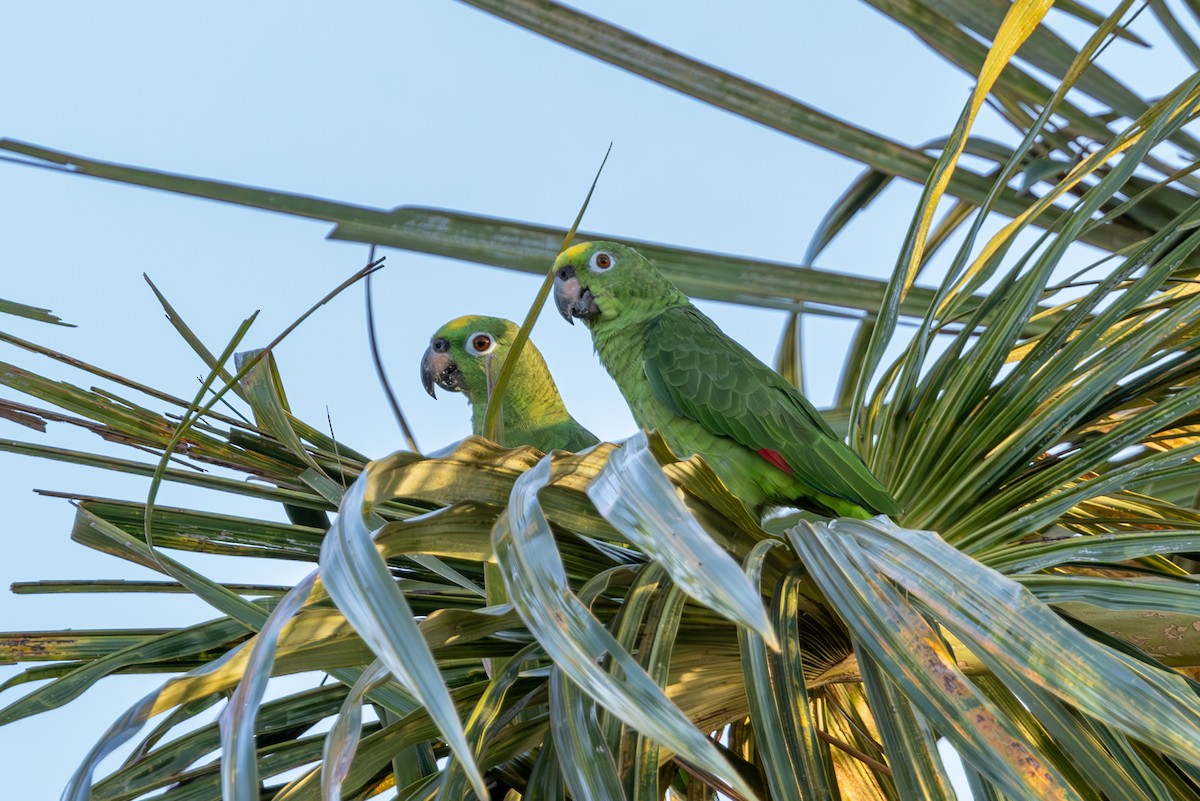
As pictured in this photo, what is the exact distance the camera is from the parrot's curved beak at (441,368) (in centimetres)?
348

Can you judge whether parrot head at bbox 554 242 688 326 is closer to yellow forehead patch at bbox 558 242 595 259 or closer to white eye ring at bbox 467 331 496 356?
yellow forehead patch at bbox 558 242 595 259

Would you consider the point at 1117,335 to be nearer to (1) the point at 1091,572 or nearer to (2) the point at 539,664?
(1) the point at 1091,572

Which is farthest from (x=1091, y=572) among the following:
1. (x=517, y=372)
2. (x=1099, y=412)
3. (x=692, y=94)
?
(x=517, y=372)

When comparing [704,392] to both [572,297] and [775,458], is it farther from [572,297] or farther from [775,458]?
[572,297]

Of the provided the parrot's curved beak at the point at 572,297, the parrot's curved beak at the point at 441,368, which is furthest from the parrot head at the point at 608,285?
the parrot's curved beak at the point at 441,368

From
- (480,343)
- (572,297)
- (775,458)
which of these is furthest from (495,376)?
(775,458)

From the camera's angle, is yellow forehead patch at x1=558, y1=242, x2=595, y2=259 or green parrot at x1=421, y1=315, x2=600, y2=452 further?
green parrot at x1=421, y1=315, x2=600, y2=452

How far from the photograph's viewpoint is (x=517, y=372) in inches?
132

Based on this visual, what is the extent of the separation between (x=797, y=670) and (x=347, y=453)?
0.93 m

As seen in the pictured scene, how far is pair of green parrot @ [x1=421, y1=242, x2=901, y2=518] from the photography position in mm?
2268

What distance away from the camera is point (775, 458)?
2.34 meters

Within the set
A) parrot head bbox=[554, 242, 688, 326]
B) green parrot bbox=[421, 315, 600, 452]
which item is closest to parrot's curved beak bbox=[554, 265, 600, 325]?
parrot head bbox=[554, 242, 688, 326]

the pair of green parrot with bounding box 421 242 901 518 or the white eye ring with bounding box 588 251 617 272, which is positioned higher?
the white eye ring with bounding box 588 251 617 272

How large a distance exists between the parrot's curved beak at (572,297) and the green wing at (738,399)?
241mm
